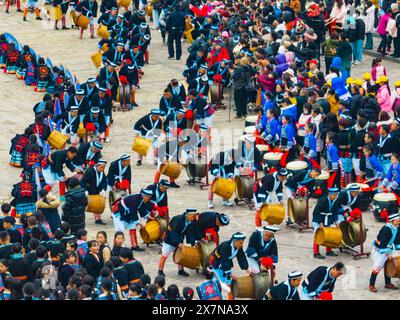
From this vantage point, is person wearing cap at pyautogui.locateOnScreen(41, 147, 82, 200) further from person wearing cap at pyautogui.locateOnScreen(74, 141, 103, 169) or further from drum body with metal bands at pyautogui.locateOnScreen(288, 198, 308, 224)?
drum body with metal bands at pyautogui.locateOnScreen(288, 198, 308, 224)

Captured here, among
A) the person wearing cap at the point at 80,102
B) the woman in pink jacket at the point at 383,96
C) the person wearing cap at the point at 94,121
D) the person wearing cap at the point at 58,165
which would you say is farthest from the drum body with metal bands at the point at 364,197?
the person wearing cap at the point at 80,102

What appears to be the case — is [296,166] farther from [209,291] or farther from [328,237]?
[209,291]

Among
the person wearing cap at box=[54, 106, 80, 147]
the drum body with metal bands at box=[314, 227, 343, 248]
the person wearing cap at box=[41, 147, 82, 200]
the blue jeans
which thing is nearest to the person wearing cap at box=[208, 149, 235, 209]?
the person wearing cap at box=[41, 147, 82, 200]

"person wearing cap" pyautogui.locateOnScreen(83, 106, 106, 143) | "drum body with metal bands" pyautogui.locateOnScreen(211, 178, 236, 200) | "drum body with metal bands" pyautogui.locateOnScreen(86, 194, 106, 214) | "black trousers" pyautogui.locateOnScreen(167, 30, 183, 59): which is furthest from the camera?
"black trousers" pyautogui.locateOnScreen(167, 30, 183, 59)

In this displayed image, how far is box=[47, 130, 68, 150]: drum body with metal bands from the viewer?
35156 mm

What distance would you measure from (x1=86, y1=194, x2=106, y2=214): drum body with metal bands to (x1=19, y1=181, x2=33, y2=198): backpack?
1.31m

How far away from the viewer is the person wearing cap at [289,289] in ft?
84.3

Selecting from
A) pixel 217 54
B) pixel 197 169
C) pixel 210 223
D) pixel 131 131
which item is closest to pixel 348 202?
pixel 210 223

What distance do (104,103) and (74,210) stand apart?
25.4ft

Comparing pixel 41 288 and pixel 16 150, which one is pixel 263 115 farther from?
pixel 41 288

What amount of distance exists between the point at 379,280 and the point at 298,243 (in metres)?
2.62

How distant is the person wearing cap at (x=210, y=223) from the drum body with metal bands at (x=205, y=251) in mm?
101
